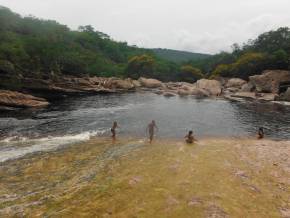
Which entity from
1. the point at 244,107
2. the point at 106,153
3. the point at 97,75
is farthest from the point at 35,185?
the point at 97,75

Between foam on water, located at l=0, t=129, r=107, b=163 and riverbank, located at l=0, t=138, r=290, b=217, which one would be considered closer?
riverbank, located at l=0, t=138, r=290, b=217

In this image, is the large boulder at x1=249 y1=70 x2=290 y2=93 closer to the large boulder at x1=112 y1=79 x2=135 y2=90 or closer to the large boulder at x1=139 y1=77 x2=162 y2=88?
the large boulder at x1=139 y1=77 x2=162 y2=88

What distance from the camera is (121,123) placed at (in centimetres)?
4747

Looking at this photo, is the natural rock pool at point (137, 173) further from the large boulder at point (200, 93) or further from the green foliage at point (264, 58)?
the green foliage at point (264, 58)

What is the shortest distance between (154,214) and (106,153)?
1354cm

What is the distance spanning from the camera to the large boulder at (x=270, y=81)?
3730 inches

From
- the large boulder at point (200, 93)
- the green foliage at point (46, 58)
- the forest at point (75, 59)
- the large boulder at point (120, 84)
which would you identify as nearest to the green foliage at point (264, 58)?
the forest at point (75, 59)

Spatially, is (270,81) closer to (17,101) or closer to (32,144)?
(17,101)

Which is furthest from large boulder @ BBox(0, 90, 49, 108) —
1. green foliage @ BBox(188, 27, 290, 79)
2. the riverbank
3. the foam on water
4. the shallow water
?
green foliage @ BBox(188, 27, 290, 79)

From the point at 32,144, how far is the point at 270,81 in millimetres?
83506

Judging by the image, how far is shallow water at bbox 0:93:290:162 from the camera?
35.8 metres

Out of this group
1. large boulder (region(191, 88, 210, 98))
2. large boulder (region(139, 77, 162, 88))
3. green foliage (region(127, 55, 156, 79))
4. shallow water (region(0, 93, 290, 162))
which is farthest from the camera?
green foliage (region(127, 55, 156, 79))

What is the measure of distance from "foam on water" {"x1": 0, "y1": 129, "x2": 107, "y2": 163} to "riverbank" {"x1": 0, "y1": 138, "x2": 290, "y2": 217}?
2.13 metres

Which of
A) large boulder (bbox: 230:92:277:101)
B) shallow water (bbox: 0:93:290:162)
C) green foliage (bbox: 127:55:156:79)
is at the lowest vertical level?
shallow water (bbox: 0:93:290:162)
